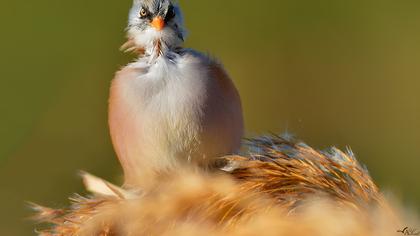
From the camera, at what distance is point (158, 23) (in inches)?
41.7

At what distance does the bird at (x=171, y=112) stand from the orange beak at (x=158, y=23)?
0.03 meters

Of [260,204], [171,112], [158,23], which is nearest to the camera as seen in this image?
[260,204]

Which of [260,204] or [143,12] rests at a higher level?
[143,12]

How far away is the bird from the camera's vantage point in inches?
36.0

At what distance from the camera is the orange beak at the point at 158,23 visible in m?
1.05

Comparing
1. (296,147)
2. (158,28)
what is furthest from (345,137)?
(296,147)

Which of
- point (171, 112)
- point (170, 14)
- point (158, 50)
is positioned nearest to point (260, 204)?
point (171, 112)

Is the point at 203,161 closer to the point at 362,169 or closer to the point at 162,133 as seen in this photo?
the point at 162,133

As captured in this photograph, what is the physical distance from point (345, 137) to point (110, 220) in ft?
5.02

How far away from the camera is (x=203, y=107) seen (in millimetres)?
927

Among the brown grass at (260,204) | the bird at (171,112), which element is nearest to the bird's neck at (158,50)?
the bird at (171,112)

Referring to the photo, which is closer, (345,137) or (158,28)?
(158,28)

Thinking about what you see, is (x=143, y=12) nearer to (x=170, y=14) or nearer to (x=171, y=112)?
(x=170, y=14)

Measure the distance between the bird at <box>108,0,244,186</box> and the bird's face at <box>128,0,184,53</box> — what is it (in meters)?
0.01
